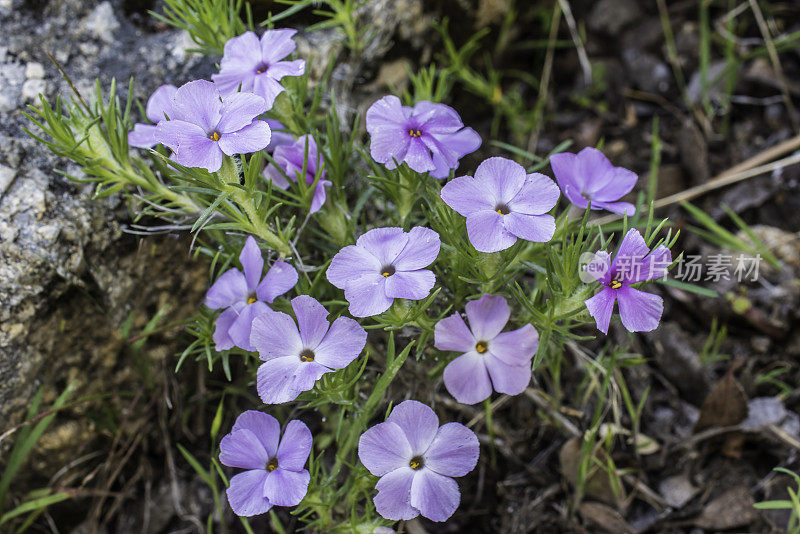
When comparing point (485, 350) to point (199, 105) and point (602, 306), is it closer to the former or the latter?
point (602, 306)

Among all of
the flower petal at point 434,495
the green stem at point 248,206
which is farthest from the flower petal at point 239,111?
the flower petal at point 434,495

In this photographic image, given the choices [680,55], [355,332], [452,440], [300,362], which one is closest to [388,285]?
[355,332]

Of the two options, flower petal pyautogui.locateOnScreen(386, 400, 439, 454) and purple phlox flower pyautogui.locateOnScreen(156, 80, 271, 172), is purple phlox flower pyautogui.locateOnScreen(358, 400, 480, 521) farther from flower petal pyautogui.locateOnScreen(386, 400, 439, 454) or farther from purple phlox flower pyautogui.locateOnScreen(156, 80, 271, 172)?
purple phlox flower pyautogui.locateOnScreen(156, 80, 271, 172)

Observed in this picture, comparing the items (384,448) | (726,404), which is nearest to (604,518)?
(726,404)

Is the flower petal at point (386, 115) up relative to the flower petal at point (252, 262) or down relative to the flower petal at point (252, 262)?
up

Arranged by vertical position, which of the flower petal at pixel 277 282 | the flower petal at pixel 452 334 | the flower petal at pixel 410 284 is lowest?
the flower petal at pixel 452 334

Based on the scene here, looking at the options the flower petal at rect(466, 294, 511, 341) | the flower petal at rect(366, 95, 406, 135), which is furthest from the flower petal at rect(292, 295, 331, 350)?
the flower petal at rect(366, 95, 406, 135)

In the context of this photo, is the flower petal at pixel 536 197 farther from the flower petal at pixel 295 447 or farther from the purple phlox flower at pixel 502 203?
the flower petal at pixel 295 447
